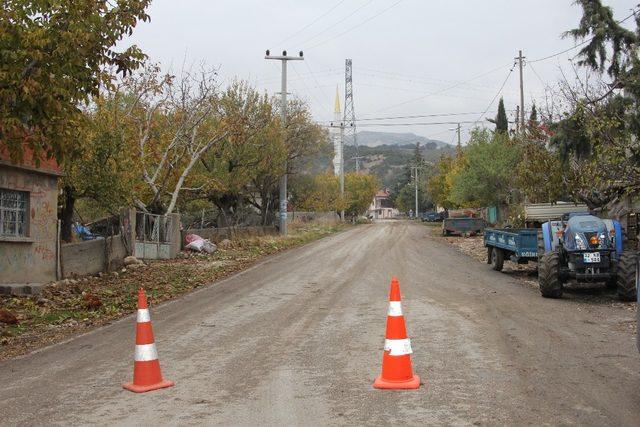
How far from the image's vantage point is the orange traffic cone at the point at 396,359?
594 cm

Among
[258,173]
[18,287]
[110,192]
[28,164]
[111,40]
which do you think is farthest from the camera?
[258,173]

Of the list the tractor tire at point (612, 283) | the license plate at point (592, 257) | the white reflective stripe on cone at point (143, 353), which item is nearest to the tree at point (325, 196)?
the tractor tire at point (612, 283)

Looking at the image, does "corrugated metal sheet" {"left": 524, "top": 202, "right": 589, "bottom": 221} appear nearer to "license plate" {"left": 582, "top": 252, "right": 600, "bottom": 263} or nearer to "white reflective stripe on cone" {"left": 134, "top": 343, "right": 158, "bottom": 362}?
"license plate" {"left": 582, "top": 252, "right": 600, "bottom": 263}

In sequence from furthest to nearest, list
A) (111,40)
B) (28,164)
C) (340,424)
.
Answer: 1. (28,164)
2. (111,40)
3. (340,424)

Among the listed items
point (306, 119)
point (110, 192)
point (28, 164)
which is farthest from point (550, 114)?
point (306, 119)

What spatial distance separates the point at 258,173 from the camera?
112 ft

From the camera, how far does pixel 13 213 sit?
1412 centimetres

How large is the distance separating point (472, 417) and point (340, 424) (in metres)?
1.08

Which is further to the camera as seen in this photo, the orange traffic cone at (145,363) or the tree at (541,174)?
the tree at (541,174)

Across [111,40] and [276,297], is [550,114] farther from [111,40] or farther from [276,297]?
[111,40]

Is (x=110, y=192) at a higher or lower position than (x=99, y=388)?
higher

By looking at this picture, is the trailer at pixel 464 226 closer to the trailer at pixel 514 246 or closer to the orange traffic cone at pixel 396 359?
the trailer at pixel 514 246

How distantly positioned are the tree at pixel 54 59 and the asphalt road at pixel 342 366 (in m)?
3.32

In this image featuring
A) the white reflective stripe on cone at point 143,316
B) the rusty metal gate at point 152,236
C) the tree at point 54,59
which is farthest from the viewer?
the rusty metal gate at point 152,236
